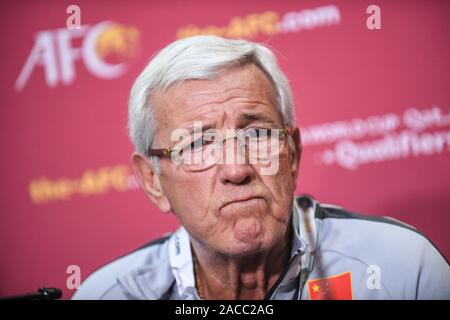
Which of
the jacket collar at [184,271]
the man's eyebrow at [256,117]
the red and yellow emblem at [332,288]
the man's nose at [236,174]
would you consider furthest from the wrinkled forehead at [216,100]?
the red and yellow emblem at [332,288]

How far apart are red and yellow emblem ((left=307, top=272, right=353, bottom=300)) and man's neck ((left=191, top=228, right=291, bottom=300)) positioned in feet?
0.41

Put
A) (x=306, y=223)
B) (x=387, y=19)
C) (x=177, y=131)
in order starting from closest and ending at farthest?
(x=177, y=131), (x=306, y=223), (x=387, y=19)

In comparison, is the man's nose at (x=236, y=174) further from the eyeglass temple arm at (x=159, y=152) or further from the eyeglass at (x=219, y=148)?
the eyeglass temple arm at (x=159, y=152)

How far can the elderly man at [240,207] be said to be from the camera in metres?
1.46

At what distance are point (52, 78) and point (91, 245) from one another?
0.68 m

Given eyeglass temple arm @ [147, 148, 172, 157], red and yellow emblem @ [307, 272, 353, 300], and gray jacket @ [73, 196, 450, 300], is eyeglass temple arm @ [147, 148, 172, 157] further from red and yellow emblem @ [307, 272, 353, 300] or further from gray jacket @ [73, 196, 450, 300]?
red and yellow emblem @ [307, 272, 353, 300]

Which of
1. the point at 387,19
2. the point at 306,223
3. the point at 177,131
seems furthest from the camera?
the point at 387,19

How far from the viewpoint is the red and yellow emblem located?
1.61 meters

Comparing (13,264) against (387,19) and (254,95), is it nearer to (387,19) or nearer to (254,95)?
(254,95)

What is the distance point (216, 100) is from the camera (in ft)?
4.85

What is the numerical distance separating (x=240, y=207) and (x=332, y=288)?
1.52ft

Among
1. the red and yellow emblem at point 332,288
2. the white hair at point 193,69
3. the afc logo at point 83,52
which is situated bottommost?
the red and yellow emblem at point 332,288

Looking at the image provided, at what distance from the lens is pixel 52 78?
1.93 m
